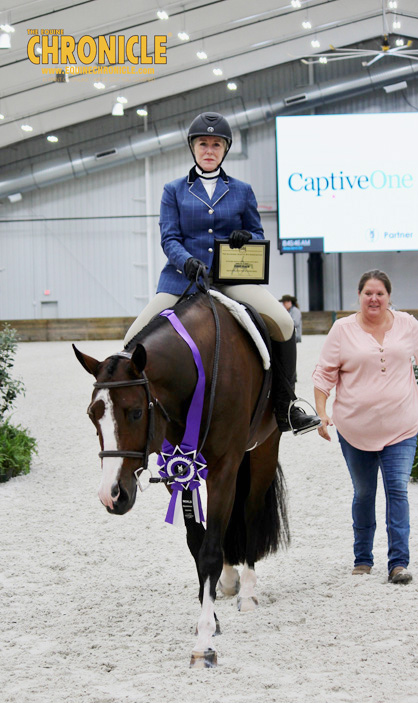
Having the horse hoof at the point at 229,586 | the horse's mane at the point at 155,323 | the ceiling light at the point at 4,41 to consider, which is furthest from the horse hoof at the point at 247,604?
the ceiling light at the point at 4,41

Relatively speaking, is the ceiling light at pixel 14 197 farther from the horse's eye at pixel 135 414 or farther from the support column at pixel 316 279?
the horse's eye at pixel 135 414

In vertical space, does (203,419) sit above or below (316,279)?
below

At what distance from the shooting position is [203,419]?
344 centimetres

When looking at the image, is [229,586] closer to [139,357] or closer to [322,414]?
[322,414]

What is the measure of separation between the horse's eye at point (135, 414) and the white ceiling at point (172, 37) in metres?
14.8

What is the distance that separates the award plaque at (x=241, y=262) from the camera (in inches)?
155

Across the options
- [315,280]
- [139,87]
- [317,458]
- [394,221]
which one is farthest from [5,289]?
[317,458]

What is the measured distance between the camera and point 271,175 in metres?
27.1

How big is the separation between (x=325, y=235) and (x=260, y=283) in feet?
66.6

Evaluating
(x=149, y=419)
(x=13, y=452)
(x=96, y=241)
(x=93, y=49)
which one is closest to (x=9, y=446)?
(x=13, y=452)

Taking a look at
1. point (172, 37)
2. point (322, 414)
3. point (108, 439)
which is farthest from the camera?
point (172, 37)

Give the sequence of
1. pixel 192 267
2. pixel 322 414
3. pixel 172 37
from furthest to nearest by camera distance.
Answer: pixel 172 37, pixel 322 414, pixel 192 267

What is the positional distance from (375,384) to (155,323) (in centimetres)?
138

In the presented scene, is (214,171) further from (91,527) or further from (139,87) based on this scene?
(139,87)
